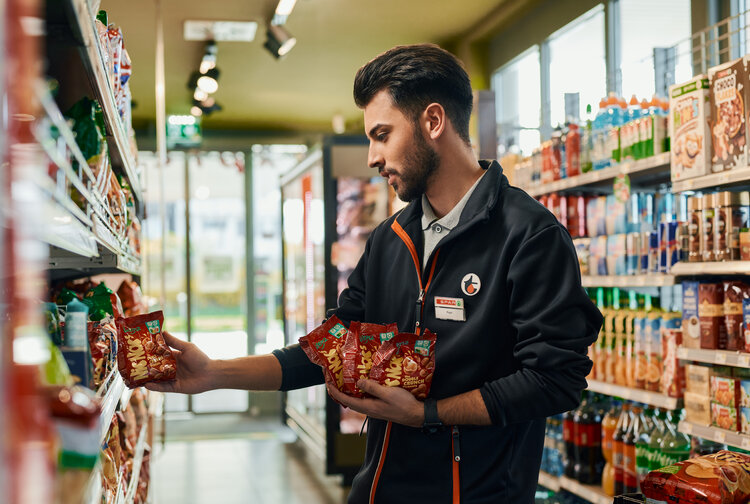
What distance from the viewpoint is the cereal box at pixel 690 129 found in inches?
115

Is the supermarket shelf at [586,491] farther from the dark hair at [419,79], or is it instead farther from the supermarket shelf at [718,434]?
the dark hair at [419,79]

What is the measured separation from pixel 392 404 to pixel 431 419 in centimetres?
9

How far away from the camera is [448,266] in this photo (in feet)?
5.71

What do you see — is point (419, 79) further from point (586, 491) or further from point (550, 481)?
point (550, 481)

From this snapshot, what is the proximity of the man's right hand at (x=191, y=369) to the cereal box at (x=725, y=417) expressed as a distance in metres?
2.08

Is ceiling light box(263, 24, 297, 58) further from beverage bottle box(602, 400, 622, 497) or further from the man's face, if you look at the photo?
the man's face

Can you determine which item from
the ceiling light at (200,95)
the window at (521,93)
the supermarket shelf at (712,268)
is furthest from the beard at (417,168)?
the ceiling light at (200,95)

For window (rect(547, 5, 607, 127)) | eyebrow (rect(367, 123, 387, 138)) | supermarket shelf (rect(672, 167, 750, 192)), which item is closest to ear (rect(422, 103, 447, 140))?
eyebrow (rect(367, 123, 387, 138))

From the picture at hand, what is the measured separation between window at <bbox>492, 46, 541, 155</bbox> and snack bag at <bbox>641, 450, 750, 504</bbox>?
4.30m

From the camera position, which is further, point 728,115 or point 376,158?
point 728,115

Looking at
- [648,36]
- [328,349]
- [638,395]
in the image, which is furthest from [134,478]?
[648,36]

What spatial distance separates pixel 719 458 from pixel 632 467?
4.50 feet

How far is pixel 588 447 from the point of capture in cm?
369

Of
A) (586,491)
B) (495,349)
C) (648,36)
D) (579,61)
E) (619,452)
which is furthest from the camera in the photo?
(579,61)
